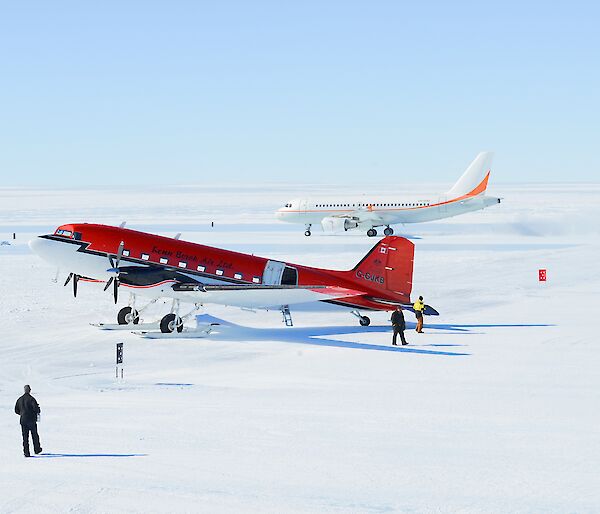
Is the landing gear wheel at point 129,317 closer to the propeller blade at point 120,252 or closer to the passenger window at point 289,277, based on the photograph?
the propeller blade at point 120,252

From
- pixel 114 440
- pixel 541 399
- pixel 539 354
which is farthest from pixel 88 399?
pixel 539 354

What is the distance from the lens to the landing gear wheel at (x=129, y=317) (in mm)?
35631

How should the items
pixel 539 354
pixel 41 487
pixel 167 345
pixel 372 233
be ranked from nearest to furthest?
pixel 41 487 → pixel 539 354 → pixel 167 345 → pixel 372 233

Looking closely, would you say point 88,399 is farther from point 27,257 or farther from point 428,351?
point 27,257

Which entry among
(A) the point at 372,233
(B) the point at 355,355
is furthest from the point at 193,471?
(A) the point at 372,233

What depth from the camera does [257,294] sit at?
3416 centimetres

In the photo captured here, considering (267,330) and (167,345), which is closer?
(167,345)

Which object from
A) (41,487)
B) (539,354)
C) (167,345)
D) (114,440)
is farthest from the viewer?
(167,345)

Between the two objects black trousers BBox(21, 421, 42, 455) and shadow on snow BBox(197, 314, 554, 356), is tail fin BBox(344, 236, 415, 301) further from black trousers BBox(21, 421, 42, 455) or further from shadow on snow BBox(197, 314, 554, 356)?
black trousers BBox(21, 421, 42, 455)

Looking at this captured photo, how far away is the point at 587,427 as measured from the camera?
20.6 m

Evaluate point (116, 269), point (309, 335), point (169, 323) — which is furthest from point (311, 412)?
point (116, 269)

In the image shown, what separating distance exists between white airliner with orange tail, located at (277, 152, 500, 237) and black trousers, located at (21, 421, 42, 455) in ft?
239

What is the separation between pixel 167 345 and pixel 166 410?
33.6 ft

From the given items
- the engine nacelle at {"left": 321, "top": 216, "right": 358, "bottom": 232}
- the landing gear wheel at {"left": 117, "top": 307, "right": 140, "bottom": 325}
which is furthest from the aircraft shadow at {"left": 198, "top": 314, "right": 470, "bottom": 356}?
the engine nacelle at {"left": 321, "top": 216, "right": 358, "bottom": 232}
